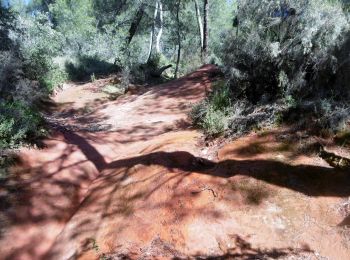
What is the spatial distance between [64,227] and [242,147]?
2845mm

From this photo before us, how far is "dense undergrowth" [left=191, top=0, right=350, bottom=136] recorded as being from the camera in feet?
19.0

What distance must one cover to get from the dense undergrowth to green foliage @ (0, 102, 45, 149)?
3.22m

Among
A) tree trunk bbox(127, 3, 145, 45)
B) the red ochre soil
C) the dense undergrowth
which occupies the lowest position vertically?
the red ochre soil

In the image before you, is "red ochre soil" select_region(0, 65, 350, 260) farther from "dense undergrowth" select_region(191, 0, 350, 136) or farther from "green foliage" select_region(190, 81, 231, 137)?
"dense undergrowth" select_region(191, 0, 350, 136)

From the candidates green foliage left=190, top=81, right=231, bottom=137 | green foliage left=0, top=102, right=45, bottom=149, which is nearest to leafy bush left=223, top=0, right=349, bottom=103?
green foliage left=190, top=81, right=231, bottom=137

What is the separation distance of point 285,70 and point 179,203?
11.2 feet

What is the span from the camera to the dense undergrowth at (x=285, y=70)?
5785 millimetres

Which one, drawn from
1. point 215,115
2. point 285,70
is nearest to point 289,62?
point 285,70

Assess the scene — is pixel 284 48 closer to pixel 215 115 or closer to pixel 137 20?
pixel 215 115

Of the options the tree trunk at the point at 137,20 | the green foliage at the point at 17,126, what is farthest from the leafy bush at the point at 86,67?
the green foliage at the point at 17,126

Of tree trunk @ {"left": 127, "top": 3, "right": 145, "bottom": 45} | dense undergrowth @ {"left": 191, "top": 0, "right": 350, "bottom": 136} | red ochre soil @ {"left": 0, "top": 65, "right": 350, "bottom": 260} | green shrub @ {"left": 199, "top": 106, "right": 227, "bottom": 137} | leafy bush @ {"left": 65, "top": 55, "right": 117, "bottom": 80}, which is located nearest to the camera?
red ochre soil @ {"left": 0, "top": 65, "right": 350, "bottom": 260}

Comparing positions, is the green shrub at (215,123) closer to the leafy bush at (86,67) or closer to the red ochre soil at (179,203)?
the red ochre soil at (179,203)

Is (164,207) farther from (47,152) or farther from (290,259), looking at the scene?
(47,152)

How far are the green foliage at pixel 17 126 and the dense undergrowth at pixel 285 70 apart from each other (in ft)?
10.5
